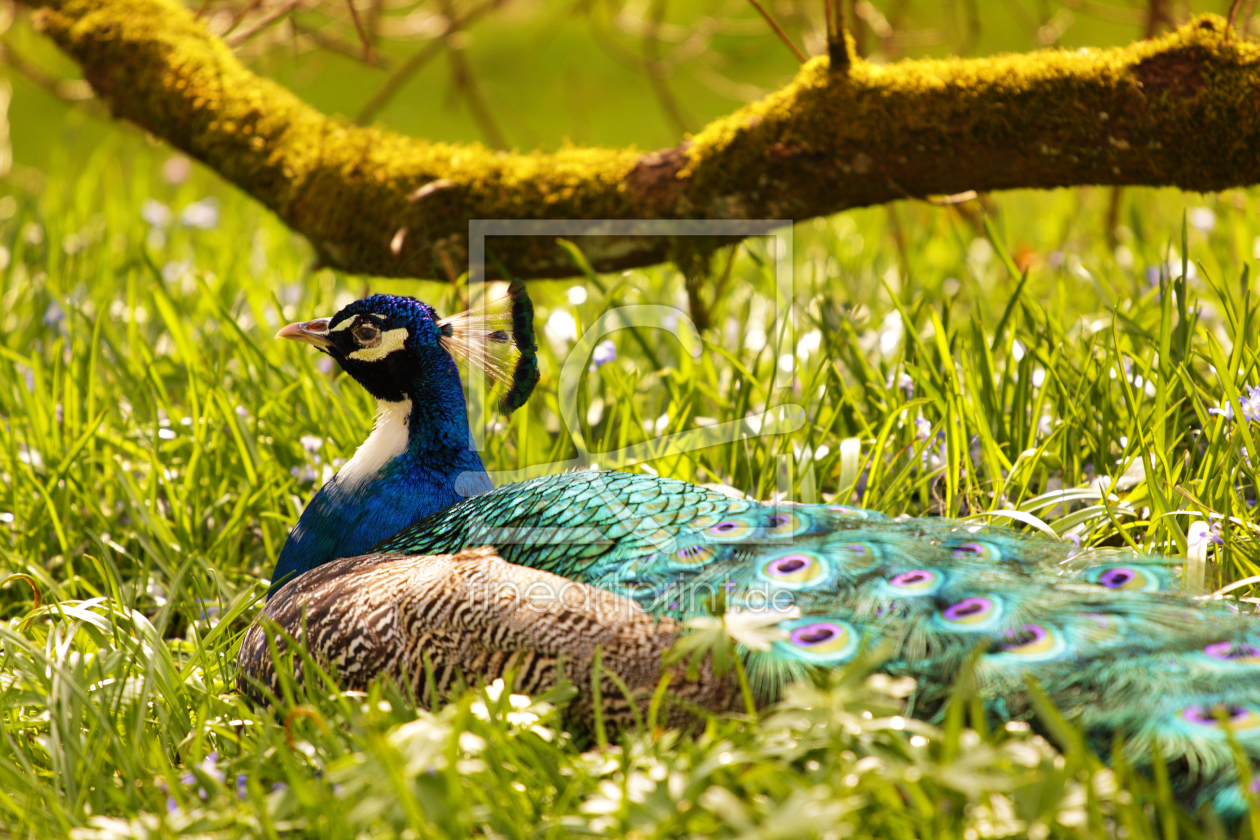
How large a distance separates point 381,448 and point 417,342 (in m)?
0.26

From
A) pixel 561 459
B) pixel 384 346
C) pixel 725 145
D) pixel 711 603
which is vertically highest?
pixel 725 145

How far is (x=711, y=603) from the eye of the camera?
175 centimetres

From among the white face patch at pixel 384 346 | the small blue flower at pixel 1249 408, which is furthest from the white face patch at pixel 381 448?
the small blue flower at pixel 1249 408

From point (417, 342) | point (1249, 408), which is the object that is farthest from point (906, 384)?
point (417, 342)

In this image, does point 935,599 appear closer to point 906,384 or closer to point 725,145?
point 906,384

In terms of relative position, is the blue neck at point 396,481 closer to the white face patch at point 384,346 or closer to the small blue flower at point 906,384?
the white face patch at point 384,346

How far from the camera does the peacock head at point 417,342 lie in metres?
2.43

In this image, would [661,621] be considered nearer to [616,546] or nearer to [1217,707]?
[616,546]

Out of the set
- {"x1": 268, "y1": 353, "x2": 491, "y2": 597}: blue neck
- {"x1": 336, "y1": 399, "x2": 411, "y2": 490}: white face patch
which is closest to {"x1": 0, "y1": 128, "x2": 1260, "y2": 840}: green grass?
{"x1": 268, "y1": 353, "x2": 491, "y2": 597}: blue neck

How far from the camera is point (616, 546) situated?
1.94 m

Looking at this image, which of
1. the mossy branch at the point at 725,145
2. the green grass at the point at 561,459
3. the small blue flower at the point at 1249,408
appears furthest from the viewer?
the mossy branch at the point at 725,145

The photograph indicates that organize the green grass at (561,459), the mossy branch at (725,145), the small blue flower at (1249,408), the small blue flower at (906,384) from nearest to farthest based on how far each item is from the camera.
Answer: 1. the green grass at (561,459)
2. the small blue flower at (1249,408)
3. the mossy branch at (725,145)
4. the small blue flower at (906,384)

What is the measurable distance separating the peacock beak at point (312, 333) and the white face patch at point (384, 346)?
0.07 metres

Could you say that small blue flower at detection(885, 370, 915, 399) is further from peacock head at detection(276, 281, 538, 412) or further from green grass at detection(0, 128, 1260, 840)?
peacock head at detection(276, 281, 538, 412)
